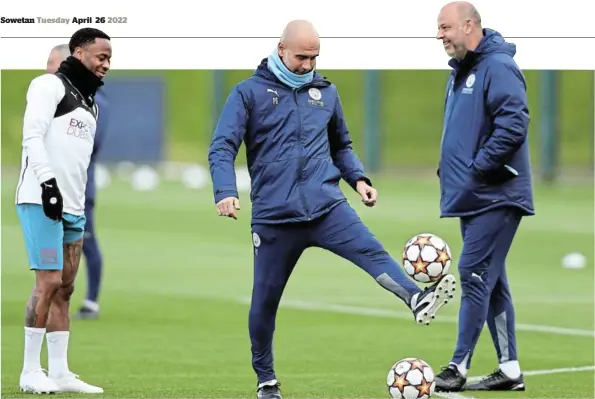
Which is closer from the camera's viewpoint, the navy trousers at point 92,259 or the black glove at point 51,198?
the black glove at point 51,198

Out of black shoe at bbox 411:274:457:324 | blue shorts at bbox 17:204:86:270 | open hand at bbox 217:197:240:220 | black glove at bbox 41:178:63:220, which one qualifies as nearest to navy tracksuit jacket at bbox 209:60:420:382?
open hand at bbox 217:197:240:220

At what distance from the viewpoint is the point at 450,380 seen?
9.99m

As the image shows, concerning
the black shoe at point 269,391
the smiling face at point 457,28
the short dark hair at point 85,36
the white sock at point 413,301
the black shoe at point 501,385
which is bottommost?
the black shoe at point 269,391

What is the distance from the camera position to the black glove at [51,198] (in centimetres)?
930

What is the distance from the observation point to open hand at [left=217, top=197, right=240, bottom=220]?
8.78m

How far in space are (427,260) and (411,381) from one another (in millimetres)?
761

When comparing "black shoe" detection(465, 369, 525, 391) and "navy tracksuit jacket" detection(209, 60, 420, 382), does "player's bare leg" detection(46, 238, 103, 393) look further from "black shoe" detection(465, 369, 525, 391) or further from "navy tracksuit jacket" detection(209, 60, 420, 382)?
"black shoe" detection(465, 369, 525, 391)

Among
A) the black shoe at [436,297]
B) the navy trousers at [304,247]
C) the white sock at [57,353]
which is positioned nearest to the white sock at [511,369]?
the navy trousers at [304,247]

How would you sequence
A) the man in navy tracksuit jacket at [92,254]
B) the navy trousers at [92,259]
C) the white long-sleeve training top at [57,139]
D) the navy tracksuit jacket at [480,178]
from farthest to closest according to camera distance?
the navy trousers at [92,259] < the man in navy tracksuit jacket at [92,254] < the navy tracksuit jacket at [480,178] < the white long-sleeve training top at [57,139]

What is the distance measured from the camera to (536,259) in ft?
65.7

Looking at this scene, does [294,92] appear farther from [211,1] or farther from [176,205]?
[176,205]

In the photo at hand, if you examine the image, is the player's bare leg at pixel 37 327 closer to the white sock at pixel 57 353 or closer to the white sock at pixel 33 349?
the white sock at pixel 33 349

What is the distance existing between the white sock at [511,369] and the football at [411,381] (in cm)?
114

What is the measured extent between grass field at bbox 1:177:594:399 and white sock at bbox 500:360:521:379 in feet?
0.52
